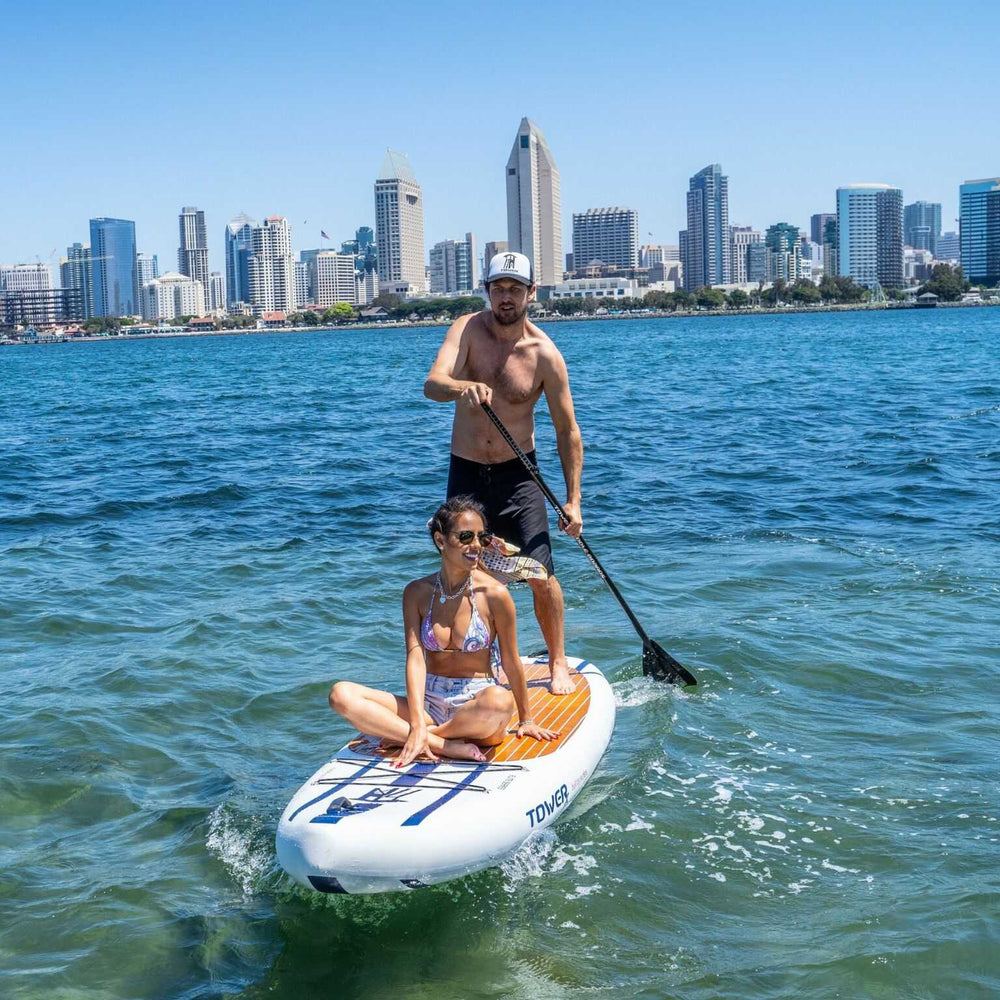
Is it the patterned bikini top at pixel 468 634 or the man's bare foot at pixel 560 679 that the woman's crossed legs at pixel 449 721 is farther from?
the man's bare foot at pixel 560 679

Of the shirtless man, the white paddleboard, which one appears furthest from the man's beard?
the white paddleboard

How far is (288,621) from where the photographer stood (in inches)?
420

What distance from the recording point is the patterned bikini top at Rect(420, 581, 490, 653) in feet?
20.2

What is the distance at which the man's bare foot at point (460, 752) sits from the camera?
235 inches

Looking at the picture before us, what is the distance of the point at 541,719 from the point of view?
6.70 meters

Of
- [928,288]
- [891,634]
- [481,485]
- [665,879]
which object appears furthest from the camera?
[928,288]

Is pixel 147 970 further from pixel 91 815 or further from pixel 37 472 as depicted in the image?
pixel 37 472

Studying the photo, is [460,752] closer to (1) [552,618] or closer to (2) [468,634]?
(2) [468,634]

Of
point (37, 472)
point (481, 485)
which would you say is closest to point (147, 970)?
point (481, 485)

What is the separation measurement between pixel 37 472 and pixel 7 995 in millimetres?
18317

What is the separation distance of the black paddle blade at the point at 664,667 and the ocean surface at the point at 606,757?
11cm

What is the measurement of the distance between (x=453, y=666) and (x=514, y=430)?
181 centimetres

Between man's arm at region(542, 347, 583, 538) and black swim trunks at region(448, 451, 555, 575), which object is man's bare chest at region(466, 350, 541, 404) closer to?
man's arm at region(542, 347, 583, 538)

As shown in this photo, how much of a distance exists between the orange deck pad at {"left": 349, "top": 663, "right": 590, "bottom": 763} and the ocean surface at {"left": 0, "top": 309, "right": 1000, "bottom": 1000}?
1.50ft
